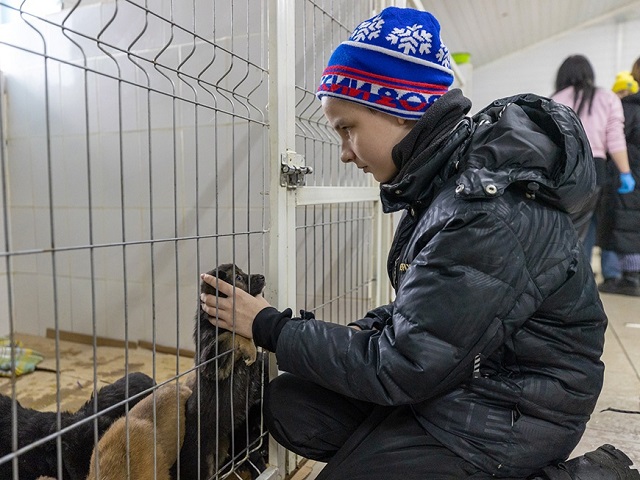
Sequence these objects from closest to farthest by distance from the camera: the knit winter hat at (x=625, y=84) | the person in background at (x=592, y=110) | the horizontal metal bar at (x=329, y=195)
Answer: the horizontal metal bar at (x=329, y=195), the person in background at (x=592, y=110), the knit winter hat at (x=625, y=84)

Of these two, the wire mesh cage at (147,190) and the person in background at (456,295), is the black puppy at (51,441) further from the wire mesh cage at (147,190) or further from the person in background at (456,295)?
the person in background at (456,295)

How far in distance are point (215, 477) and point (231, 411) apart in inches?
5.5

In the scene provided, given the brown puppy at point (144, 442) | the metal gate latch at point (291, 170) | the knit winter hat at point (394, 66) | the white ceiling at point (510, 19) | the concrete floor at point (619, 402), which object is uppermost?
the white ceiling at point (510, 19)

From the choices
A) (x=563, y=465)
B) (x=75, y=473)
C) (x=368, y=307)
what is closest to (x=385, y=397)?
(x=563, y=465)

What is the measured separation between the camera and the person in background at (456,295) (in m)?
0.77

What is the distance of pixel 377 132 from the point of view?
94 cm

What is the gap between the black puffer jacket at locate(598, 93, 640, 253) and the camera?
3.26 metres

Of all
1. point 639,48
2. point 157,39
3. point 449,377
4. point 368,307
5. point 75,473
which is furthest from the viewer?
point 639,48

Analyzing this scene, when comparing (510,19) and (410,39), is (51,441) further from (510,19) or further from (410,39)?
(510,19)

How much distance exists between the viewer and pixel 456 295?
750mm

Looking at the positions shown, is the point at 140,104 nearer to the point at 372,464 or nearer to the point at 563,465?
the point at 372,464

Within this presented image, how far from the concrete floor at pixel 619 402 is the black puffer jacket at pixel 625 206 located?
0.84 metres

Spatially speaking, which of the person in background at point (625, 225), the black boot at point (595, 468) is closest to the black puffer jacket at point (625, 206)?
the person in background at point (625, 225)

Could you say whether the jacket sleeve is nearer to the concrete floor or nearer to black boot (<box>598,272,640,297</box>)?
the concrete floor
